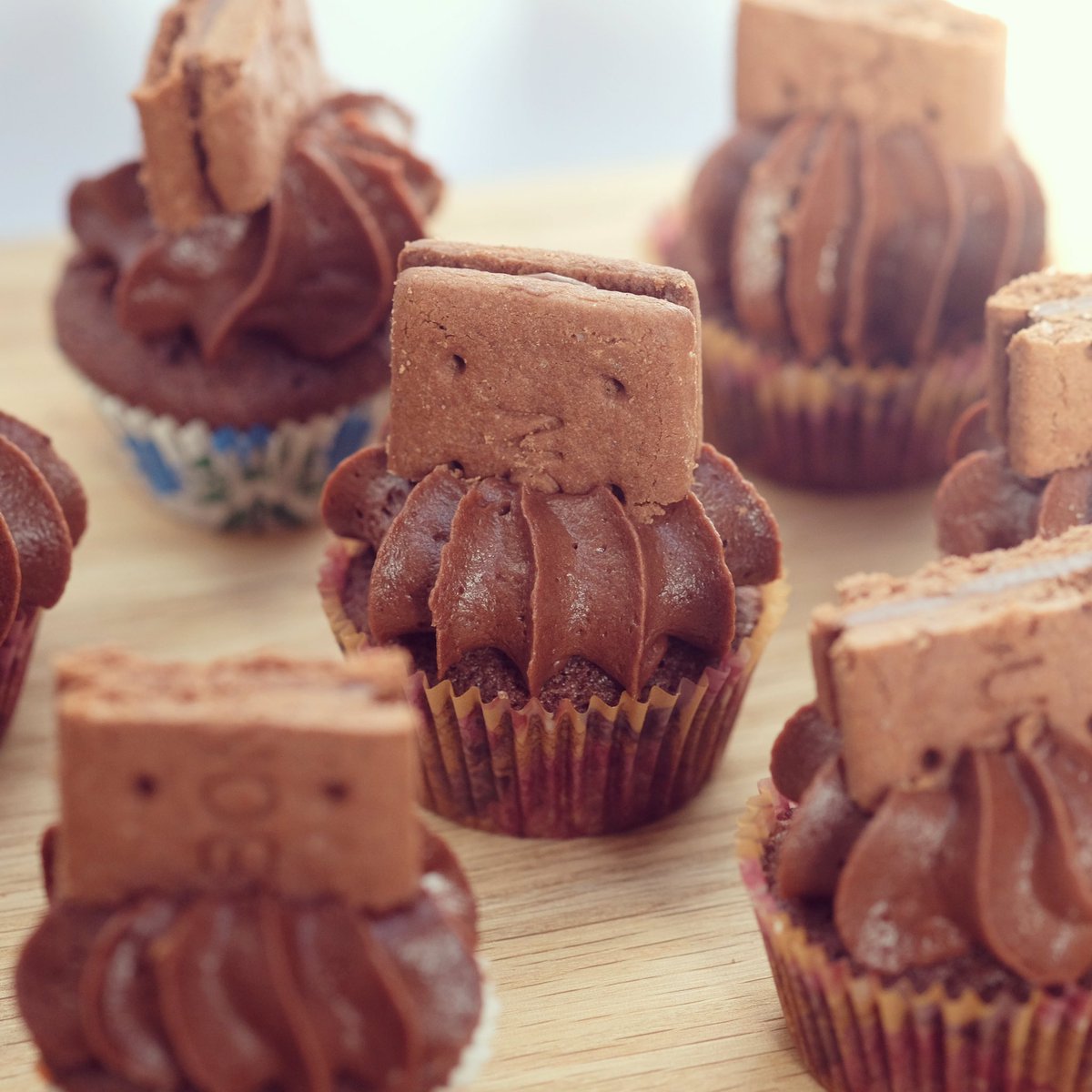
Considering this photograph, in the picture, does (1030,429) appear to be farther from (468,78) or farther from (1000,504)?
(468,78)

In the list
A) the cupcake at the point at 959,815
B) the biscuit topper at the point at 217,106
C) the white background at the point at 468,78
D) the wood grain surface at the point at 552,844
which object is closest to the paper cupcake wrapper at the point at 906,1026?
the cupcake at the point at 959,815

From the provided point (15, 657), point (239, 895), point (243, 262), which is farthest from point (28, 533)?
point (239, 895)

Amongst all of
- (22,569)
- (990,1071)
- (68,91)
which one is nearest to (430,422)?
(22,569)

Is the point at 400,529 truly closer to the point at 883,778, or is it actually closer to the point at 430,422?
the point at 430,422

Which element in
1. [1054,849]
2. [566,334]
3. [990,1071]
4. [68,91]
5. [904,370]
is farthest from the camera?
[68,91]

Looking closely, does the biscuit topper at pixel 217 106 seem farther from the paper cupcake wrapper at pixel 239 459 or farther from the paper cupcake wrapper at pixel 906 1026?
the paper cupcake wrapper at pixel 906 1026
